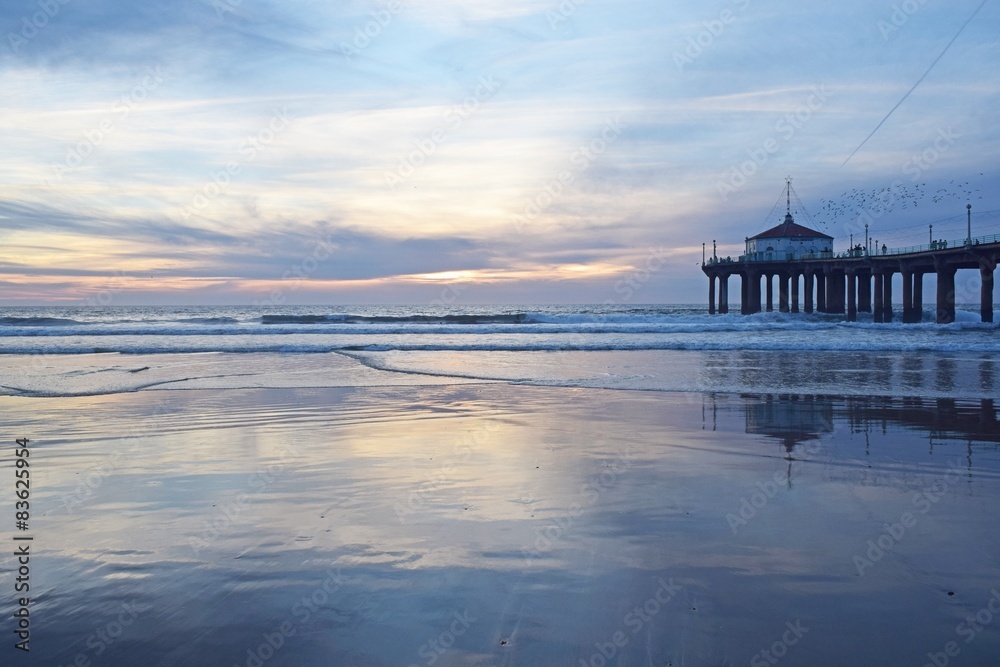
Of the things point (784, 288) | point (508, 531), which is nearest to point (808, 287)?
point (784, 288)

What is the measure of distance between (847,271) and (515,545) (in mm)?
52728

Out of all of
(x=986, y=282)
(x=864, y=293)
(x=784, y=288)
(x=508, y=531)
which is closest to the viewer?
(x=508, y=531)

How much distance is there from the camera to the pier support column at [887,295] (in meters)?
46.2

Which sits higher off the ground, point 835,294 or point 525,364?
point 835,294

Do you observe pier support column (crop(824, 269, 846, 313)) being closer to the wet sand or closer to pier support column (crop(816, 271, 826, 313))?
pier support column (crop(816, 271, 826, 313))

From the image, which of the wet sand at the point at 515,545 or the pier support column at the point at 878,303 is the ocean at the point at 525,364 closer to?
the wet sand at the point at 515,545

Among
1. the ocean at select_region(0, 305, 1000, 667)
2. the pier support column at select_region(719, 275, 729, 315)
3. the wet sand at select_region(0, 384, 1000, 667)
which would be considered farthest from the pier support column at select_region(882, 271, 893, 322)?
the wet sand at select_region(0, 384, 1000, 667)

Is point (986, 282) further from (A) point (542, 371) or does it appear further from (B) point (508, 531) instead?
(B) point (508, 531)

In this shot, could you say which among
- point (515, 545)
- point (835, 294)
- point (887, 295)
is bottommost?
point (515, 545)

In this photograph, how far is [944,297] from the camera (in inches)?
1581

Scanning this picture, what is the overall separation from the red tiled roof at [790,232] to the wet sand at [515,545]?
52.1 meters

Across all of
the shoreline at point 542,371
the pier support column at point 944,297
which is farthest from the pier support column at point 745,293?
the shoreline at point 542,371

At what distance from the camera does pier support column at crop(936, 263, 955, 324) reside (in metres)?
39.8

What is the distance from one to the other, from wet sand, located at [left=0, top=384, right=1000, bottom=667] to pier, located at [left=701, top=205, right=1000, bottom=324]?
36.0 m
